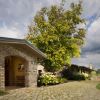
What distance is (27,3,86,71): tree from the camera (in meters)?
33.9

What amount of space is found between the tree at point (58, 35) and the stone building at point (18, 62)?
713cm

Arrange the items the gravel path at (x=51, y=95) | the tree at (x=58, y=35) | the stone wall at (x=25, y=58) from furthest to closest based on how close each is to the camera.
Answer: the tree at (x=58, y=35) → the stone wall at (x=25, y=58) → the gravel path at (x=51, y=95)

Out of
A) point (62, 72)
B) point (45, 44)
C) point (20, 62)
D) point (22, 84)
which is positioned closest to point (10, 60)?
point (20, 62)

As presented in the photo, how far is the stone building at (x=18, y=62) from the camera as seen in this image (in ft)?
69.8

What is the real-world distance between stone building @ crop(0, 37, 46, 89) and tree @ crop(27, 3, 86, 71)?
7.13 metres

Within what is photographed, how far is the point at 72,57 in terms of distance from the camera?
36656 mm

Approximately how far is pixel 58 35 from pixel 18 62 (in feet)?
29.1

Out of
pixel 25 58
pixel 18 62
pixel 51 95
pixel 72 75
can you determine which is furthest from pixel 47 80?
pixel 72 75

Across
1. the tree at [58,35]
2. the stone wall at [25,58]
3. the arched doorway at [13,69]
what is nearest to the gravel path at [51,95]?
the stone wall at [25,58]

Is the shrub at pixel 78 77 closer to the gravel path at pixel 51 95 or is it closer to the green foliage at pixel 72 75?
the green foliage at pixel 72 75

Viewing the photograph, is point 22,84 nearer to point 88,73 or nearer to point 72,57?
point 72,57

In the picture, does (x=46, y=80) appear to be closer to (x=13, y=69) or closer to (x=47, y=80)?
(x=47, y=80)

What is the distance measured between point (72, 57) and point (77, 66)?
6.44 m

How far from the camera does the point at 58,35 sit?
34562mm
